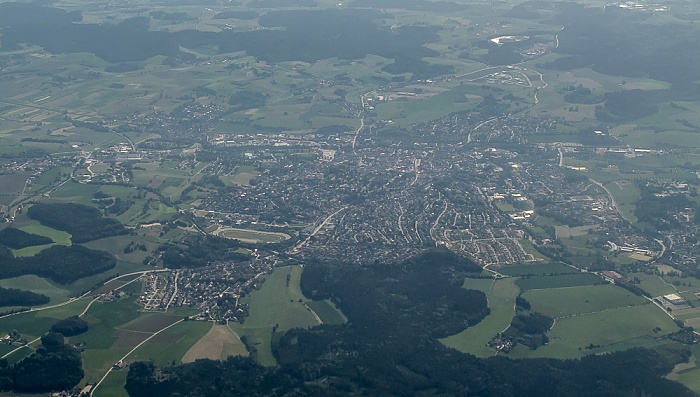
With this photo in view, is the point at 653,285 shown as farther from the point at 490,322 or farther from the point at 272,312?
the point at 272,312

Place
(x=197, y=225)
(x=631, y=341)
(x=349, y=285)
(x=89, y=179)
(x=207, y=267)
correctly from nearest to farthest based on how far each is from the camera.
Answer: (x=631, y=341) → (x=349, y=285) → (x=207, y=267) → (x=197, y=225) → (x=89, y=179)

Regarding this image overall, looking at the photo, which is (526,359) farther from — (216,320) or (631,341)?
(216,320)

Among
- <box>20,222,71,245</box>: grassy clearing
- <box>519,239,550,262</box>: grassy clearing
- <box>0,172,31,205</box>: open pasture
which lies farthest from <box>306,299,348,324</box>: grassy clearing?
<box>0,172,31,205</box>: open pasture

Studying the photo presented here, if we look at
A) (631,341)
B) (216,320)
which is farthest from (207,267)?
(631,341)

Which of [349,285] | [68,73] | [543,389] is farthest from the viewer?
[68,73]

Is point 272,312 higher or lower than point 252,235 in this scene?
higher

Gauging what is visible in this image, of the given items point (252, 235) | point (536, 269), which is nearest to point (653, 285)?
point (536, 269)

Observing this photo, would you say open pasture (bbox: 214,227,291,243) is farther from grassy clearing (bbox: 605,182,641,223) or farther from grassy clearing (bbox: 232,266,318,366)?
grassy clearing (bbox: 605,182,641,223)
